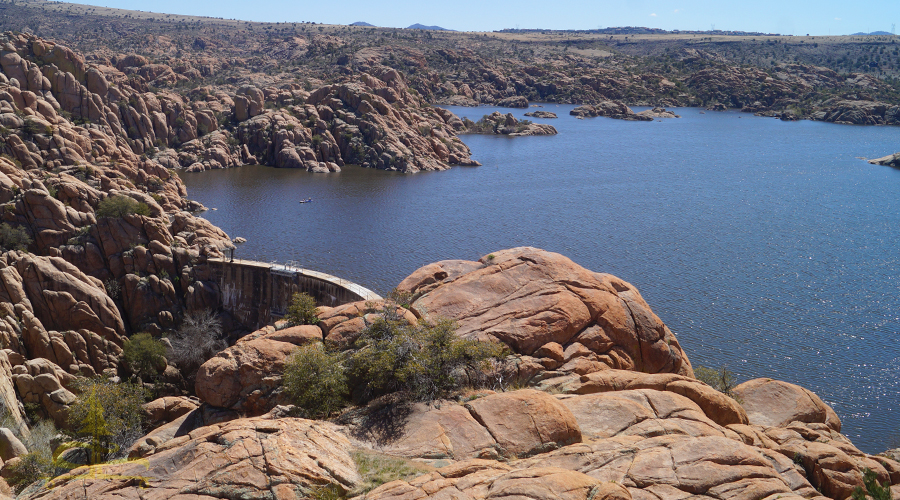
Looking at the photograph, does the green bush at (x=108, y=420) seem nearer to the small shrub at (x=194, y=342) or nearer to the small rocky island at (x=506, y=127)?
Answer: the small shrub at (x=194, y=342)

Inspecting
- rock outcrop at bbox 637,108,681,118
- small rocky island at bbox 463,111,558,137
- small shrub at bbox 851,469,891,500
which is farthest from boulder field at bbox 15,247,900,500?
rock outcrop at bbox 637,108,681,118

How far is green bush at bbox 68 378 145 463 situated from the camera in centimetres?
2469

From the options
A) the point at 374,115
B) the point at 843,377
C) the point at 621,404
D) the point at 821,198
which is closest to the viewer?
the point at 621,404

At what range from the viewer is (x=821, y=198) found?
7775 centimetres

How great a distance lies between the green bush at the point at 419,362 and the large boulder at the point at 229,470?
142 inches

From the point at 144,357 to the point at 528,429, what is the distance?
97.7 feet

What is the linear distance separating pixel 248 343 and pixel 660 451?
15.6 meters

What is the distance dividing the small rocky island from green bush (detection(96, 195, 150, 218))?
89.9m

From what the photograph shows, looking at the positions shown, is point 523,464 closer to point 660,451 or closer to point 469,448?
point 469,448

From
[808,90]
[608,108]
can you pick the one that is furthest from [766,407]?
[808,90]

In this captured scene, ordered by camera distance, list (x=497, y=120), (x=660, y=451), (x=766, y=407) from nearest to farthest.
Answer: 1. (x=660, y=451)
2. (x=766, y=407)
3. (x=497, y=120)

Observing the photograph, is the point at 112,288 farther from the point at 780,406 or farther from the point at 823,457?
the point at 823,457

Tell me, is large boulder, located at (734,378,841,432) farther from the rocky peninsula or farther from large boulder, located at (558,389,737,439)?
large boulder, located at (558,389,737,439)

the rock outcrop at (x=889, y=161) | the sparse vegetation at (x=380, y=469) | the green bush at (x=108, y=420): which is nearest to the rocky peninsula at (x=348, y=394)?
the sparse vegetation at (x=380, y=469)
